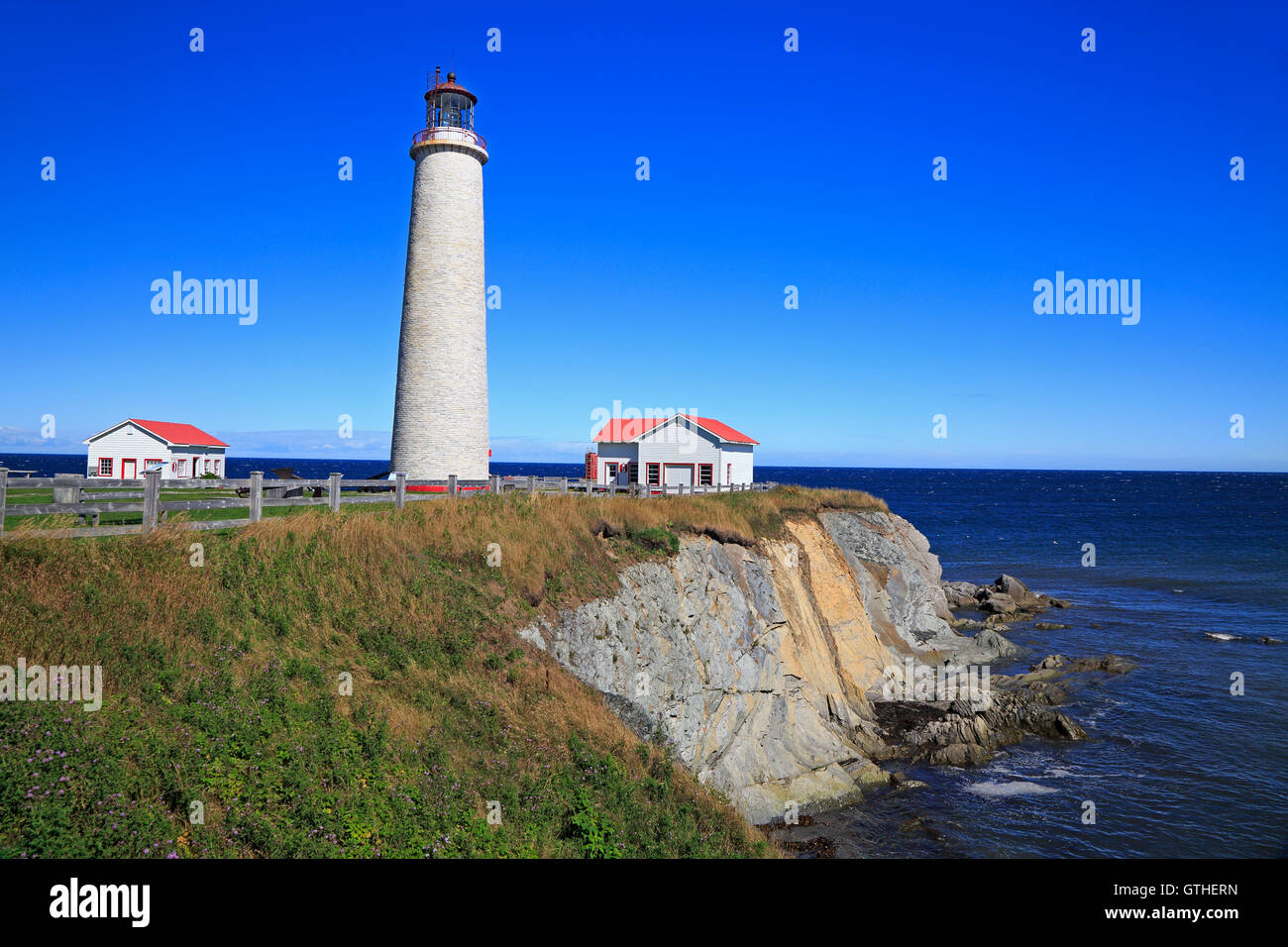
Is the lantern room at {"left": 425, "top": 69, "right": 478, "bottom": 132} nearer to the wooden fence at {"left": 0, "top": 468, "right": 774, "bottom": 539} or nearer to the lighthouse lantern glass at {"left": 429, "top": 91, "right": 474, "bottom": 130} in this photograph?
the lighthouse lantern glass at {"left": 429, "top": 91, "right": 474, "bottom": 130}

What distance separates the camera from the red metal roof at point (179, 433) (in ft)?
144

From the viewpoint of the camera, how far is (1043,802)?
18.6 metres

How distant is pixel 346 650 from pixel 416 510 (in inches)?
228

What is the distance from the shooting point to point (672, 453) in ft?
136

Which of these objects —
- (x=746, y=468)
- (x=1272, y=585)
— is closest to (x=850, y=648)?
(x=746, y=468)

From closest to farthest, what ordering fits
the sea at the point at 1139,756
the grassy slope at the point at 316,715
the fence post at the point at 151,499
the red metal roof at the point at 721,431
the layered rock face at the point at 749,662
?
the grassy slope at the point at 316,715 < the fence post at the point at 151,499 < the layered rock face at the point at 749,662 < the sea at the point at 1139,756 < the red metal roof at the point at 721,431

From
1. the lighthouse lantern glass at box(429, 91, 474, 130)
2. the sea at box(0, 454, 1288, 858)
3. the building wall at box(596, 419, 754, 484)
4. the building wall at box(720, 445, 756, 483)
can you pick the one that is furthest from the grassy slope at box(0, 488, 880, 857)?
the building wall at box(720, 445, 756, 483)

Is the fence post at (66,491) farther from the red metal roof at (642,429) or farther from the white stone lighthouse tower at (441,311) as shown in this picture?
the red metal roof at (642,429)

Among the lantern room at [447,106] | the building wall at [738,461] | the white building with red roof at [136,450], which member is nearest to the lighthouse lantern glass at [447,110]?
the lantern room at [447,106]

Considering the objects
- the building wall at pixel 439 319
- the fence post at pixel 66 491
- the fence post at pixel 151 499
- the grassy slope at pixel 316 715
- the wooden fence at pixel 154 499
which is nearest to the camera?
the grassy slope at pixel 316 715

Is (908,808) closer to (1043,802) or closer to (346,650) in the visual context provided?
(1043,802)

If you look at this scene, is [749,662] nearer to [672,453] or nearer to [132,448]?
[672,453]

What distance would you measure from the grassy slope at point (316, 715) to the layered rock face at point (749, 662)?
177 centimetres

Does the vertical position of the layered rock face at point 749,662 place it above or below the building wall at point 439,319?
below
